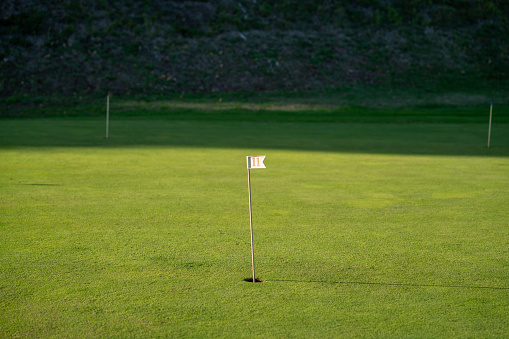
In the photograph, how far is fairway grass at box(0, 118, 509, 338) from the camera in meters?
3.64

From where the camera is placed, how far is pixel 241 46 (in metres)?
37.8

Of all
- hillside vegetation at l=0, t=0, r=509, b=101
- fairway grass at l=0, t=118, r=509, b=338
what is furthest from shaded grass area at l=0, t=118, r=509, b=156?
hillside vegetation at l=0, t=0, r=509, b=101

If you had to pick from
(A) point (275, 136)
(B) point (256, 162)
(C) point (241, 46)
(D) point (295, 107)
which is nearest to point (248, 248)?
(B) point (256, 162)

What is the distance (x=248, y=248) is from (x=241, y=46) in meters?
33.6

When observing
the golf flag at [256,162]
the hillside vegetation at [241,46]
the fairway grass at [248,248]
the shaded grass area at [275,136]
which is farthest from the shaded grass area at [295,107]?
the golf flag at [256,162]

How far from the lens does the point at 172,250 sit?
16.9 ft

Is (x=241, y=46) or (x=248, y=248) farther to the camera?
(x=241, y=46)

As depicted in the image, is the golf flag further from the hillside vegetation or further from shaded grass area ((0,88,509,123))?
the hillside vegetation

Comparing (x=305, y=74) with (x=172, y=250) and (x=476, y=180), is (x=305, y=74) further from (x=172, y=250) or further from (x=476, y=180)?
(x=172, y=250)

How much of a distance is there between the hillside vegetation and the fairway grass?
24.3 meters

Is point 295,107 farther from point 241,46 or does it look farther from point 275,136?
point 275,136

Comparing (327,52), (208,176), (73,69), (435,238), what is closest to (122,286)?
(435,238)

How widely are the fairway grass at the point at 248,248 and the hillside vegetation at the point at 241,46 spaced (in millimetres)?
24282

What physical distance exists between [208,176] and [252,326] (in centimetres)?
602
